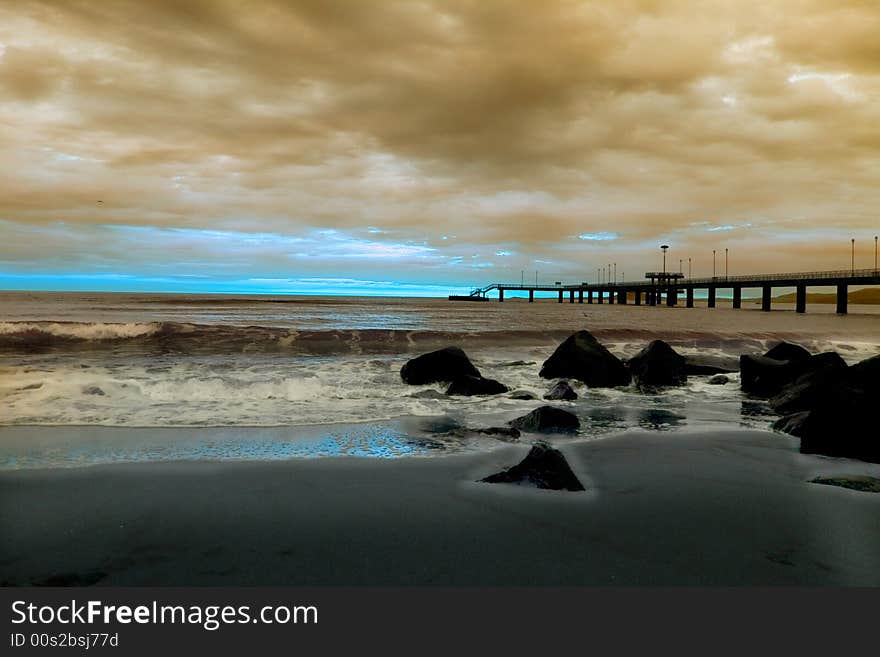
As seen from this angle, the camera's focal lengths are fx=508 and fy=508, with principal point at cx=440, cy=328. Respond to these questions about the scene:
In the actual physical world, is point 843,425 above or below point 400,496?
above

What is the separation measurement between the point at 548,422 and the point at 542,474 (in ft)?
8.88

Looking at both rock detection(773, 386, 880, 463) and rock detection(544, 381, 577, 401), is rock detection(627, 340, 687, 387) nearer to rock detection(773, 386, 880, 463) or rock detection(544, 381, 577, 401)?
rock detection(544, 381, 577, 401)

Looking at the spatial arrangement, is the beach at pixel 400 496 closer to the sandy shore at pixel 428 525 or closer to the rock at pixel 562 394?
the sandy shore at pixel 428 525

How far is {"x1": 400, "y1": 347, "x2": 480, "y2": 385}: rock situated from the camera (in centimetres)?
1106

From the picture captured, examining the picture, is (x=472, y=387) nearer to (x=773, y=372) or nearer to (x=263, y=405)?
(x=263, y=405)

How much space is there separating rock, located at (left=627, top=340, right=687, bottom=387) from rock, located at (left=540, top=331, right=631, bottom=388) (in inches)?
13.7

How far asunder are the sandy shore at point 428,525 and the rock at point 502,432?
1.12m

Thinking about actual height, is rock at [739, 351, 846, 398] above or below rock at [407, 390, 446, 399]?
above

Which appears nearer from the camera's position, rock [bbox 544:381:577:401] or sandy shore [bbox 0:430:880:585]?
sandy shore [bbox 0:430:880:585]

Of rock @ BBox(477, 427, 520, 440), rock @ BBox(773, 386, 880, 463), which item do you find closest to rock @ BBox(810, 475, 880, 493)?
rock @ BBox(773, 386, 880, 463)

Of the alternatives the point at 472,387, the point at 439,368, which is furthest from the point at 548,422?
the point at 439,368

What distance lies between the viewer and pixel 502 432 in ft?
21.6

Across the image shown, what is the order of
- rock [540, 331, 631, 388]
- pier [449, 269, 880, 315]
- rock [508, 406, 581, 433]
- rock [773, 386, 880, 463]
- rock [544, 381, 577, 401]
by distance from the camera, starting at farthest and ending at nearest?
1. pier [449, 269, 880, 315]
2. rock [540, 331, 631, 388]
3. rock [544, 381, 577, 401]
4. rock [508, 406, 581, 433]
5. rock [773, 386, 880, 463]

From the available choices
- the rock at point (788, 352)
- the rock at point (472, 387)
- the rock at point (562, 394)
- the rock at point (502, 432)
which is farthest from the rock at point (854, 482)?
the rock at point (788, 352)
